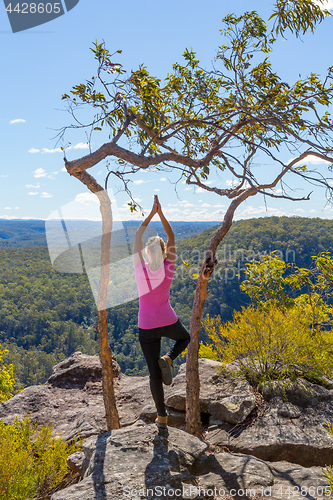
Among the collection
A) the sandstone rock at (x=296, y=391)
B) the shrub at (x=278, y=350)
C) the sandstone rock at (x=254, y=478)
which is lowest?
the sandstone rock at (x=296, y=391)

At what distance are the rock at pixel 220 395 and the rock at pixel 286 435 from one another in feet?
0.46

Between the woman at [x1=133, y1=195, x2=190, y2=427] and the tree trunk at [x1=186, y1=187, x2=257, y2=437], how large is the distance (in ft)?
2.95

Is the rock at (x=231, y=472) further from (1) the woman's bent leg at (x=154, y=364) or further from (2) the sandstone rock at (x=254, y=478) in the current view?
(1) the woman's bent leg at (x=154, y=364)

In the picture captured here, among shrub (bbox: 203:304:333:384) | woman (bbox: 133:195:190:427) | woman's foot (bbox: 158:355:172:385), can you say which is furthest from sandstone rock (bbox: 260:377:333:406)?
woman's foot (bbox: 158:355:172:385)

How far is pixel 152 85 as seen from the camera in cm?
309

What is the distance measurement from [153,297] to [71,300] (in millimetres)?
55193

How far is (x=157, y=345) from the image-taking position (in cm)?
262

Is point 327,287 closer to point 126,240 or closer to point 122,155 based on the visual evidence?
point 126,240

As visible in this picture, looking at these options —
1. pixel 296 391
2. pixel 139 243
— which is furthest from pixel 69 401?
pixel 139 243

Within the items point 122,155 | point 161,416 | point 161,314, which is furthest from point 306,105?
point 161,416

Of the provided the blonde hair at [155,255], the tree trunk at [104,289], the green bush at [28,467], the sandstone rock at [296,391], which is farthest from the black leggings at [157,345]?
the sandstone rock at [296,391]

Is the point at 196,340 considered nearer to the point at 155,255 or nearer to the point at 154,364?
the point at 154,364

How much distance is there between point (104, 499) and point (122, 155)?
8.31 feet

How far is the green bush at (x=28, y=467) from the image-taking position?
2326mm
